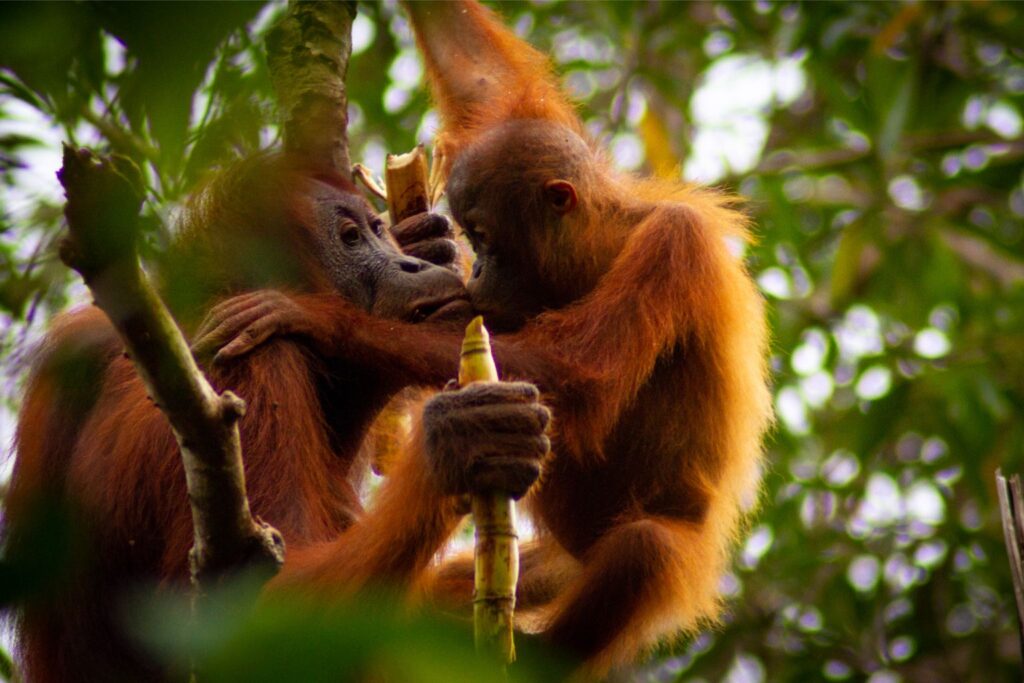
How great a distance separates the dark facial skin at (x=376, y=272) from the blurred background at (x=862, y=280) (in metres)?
1.22

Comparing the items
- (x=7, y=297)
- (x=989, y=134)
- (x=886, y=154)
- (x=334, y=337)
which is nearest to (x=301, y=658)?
(x=7, y=297)

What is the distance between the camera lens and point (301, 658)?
3.53 ft

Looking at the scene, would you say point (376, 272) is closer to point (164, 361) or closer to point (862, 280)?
point (164, 361)

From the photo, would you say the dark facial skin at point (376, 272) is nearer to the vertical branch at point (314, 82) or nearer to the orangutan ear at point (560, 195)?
the vertical branch at point (314, 82)

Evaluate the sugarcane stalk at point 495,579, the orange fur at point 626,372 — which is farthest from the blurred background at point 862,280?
the sugarcane stalk at point 495,579

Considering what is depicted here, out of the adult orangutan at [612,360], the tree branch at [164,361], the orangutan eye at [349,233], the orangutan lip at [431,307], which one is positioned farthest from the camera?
the orangutan eye at [349,233]

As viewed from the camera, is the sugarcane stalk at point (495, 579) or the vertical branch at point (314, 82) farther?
the vertical branch at point (314, 82)

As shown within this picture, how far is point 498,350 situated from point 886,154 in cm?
281

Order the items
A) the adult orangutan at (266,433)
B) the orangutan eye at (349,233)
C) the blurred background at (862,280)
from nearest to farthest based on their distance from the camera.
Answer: the adult orangutan at (266,433) < the orangutan eye at (349,233) < the blurred background at (862,280)

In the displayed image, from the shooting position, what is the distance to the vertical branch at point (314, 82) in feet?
12.4

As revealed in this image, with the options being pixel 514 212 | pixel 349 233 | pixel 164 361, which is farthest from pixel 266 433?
pixel 514 212

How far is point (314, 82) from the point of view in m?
3.83

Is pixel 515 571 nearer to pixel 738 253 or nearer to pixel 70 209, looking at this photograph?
pixel 70 209

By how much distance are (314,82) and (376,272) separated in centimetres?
78
